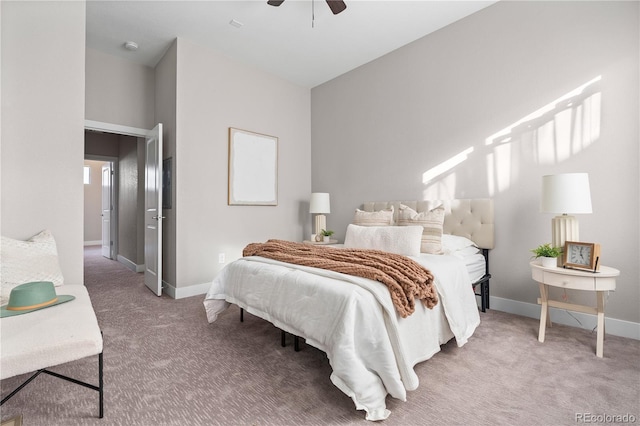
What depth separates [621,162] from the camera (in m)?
2.46

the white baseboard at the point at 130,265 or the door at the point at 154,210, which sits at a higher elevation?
the door at the point at 154,210

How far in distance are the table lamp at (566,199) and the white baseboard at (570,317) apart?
0.74 m

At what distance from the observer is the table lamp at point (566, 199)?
7.42 ft

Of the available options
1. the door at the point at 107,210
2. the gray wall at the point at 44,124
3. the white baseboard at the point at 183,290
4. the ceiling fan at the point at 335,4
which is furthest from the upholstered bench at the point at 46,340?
the door at the point at 107,210

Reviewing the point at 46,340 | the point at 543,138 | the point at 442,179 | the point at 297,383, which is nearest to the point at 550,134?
the point at 543,138

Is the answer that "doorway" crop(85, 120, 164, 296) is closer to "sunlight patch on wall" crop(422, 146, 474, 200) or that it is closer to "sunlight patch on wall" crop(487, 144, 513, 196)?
"sunlight patch on wall" crop(422, 146, 474, 200)

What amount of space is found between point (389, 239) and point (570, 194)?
1.37 m

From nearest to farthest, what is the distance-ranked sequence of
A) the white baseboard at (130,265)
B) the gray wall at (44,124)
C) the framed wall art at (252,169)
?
the gray wall at (44,124), the framed wall art at (252,169), the white baseboard at (130,265)

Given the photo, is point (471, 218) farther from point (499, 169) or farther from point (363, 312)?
point (363, 312)

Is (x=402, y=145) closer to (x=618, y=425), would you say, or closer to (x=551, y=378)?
(x=551, y=378)

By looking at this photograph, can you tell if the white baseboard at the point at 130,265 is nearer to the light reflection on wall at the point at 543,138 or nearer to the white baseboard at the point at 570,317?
the light reflection on wall at the point at 543,138

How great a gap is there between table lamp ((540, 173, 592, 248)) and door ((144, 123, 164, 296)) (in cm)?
389

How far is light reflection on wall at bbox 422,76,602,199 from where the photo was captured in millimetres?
2596

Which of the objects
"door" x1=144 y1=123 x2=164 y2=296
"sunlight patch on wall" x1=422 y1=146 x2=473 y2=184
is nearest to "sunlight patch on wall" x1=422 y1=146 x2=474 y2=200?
"sunlight patch on wall" x1=422 y1=146 x2=473 y2=184
